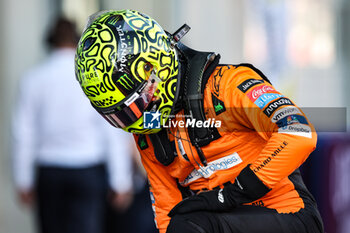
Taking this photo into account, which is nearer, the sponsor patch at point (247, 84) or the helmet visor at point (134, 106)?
the sponsor patch at point (247, 84)

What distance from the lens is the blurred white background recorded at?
28.6ft

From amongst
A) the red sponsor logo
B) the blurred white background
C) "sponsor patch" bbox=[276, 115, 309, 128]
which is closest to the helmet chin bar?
the red sponsor logo

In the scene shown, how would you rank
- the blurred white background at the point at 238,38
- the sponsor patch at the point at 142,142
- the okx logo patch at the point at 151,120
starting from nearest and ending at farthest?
1. the okx logo patch at the point at 151,120
2. the sponsor patch at the point at 142,142
3. the blurred white background at the point at 238,38

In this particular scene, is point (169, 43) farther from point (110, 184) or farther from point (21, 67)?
point (21, 67)

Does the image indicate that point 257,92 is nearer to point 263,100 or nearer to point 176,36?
point 263,100

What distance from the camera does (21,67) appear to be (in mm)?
8758

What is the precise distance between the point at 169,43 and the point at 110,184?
308cm

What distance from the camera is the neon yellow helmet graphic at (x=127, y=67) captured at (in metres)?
3.35

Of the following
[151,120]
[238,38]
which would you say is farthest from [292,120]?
[238,38]

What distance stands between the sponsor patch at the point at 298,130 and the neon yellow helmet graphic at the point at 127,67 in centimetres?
67

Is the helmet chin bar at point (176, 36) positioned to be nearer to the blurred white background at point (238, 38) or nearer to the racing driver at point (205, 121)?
the racing driver at point (205, 121)

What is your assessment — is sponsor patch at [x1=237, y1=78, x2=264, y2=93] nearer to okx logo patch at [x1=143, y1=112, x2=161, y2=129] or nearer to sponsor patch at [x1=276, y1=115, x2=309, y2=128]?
sponsor patch at [x1=276, y1=115, x2=309, y2=128]

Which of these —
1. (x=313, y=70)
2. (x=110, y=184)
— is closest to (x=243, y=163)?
(x=110, y=184)

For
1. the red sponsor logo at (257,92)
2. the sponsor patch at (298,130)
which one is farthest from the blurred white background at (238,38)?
the sponsor patch at (298,130)
